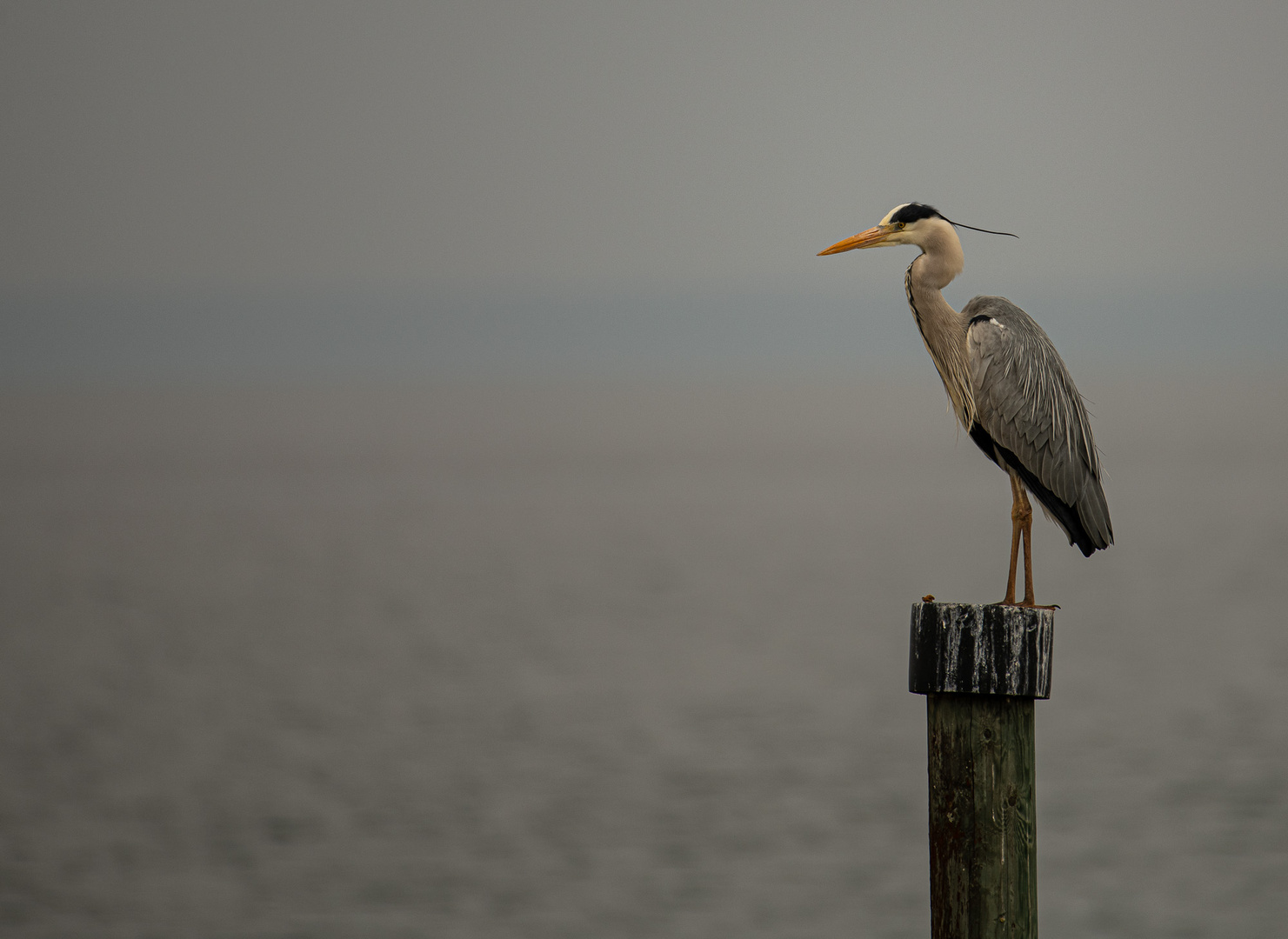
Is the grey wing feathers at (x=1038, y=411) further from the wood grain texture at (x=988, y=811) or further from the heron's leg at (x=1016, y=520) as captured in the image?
the wood grain texture at (x=988, y=811)

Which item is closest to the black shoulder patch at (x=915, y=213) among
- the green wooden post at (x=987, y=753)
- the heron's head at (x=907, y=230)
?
the heron's head at (x=907, y=230)

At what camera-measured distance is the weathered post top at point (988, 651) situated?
3.29 metres

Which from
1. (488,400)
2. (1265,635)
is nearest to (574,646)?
(1265,635)

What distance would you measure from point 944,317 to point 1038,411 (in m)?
0.58

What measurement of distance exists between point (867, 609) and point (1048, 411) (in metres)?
10.6

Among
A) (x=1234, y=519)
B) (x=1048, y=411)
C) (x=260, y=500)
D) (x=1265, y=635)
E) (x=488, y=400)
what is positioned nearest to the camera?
(x=1048, y=411)

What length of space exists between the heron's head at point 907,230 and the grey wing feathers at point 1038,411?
411 mm

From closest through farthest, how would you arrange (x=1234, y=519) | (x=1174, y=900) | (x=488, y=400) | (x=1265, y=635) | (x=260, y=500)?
(x=1174, y=900) < (x=1265, y=635) < (x=1234, y=519) < (x=260, y=500) < (x=488, y=400)

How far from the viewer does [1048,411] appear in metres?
5.55

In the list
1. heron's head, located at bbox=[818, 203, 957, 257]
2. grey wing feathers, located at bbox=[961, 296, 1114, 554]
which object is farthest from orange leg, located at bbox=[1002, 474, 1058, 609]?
heron's head, located at bbox=[818, 203, 957, 257]

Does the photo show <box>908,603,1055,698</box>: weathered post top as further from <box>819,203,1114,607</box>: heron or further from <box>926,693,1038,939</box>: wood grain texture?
<box>819,203,1114,607</box>: heron

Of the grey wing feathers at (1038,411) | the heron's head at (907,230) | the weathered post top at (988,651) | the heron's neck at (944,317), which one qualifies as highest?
the heron's head at (907,230)

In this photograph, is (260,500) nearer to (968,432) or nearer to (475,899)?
(475,899)

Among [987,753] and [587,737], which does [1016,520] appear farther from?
[587,737]
